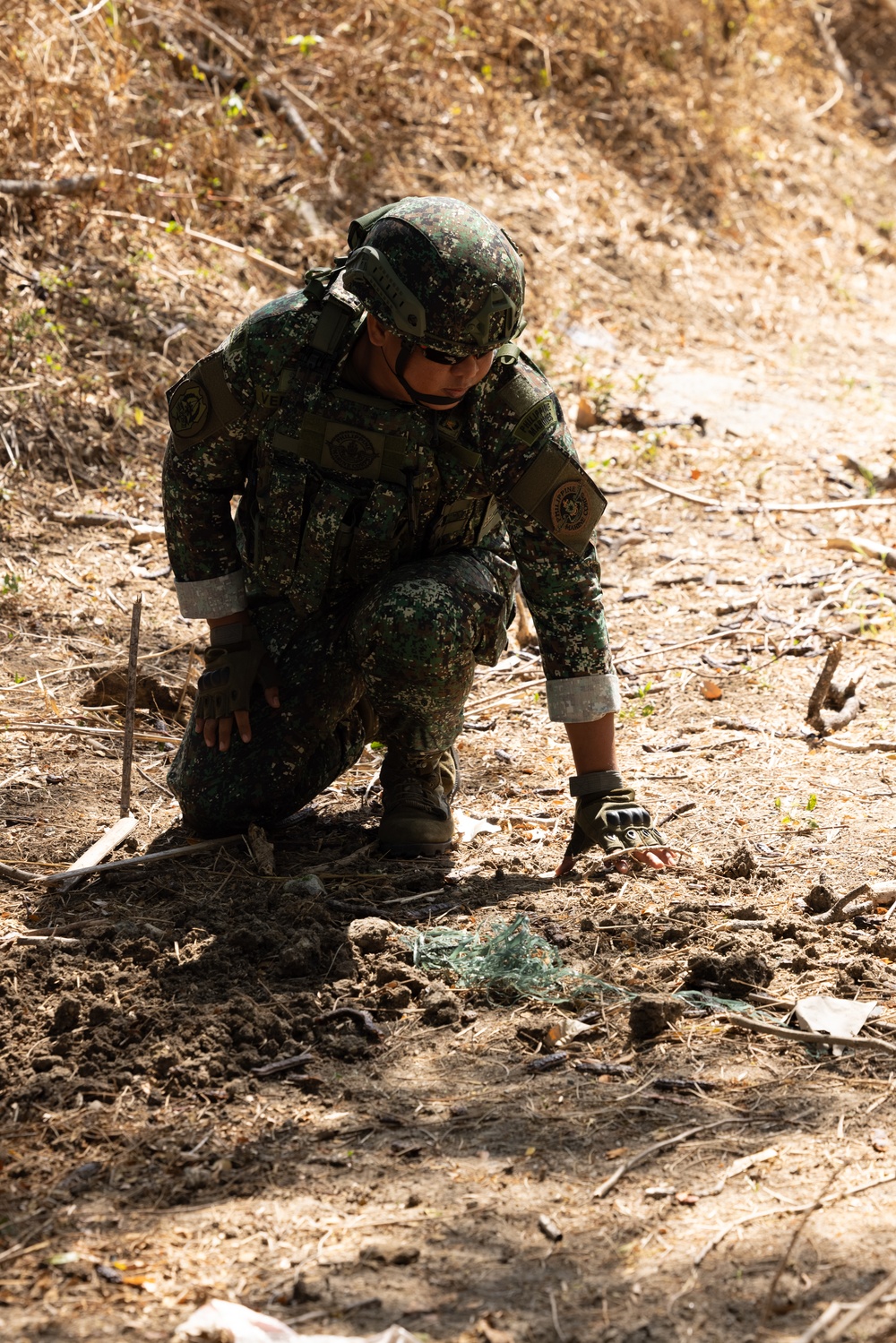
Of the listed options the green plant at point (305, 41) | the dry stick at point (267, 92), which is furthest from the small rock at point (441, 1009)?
the green plant at point (305, 41)

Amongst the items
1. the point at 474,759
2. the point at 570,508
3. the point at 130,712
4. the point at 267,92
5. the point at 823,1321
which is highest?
the point at 267,92

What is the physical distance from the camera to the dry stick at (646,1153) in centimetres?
185

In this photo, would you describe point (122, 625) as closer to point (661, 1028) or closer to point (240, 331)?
point (240, 331)

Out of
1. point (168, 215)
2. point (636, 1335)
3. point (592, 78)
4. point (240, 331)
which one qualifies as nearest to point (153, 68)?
point (168, 215)

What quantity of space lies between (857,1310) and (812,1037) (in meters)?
0.73

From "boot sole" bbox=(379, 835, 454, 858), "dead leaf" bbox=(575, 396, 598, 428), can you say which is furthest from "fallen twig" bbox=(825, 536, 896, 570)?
"boot sole" bbox=(379, 835, 454, 858)

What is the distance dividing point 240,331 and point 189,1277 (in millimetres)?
1947

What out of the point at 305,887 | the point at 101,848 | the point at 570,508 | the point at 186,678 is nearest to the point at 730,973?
the point at 305,887

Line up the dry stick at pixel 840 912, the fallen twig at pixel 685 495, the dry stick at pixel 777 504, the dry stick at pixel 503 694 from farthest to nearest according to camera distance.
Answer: the fallen twig at pixel 685 495 → the dry stick at pixel 777 504 → the dry stick at pixel 503 694 → the dry stick at pixel 840 912

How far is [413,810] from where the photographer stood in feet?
10.1

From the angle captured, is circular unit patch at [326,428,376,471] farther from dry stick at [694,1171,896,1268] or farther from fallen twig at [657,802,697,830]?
dry stick at [694,1171,896,1268]

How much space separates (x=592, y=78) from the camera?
29.2ft

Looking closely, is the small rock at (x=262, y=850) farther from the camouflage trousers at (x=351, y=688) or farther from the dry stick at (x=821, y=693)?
the dry stick at (x=821, y=693)

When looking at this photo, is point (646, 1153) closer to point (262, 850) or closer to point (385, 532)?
point (262, 850)
